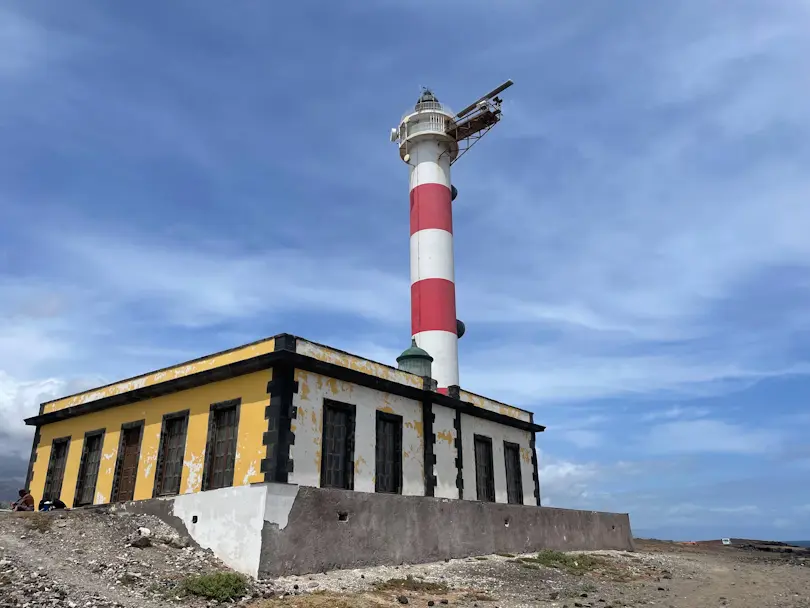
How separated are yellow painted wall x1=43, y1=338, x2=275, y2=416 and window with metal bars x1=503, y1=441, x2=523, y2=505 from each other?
10.1 meters

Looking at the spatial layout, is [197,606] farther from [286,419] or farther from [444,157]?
[444,157]

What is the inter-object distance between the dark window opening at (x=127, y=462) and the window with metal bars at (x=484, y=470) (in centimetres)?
991

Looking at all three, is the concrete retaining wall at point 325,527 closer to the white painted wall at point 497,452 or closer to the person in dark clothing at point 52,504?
the white painted wall at point 497,452

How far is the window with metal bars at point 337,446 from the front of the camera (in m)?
16.0

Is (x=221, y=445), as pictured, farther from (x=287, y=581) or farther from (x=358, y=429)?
(x=287, y=581)

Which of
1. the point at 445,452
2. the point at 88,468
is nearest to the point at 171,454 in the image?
the point at 88,468

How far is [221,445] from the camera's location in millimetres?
16219

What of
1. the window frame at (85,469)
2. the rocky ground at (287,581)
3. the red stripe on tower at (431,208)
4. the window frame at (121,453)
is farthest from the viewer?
the red stripe on tower at (431,208)

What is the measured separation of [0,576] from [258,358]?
6.68 m

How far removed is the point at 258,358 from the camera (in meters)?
15.6

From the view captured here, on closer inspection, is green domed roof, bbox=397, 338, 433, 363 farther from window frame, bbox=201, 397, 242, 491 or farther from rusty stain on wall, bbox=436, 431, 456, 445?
window frame, bbox=201, 397, 242, 491

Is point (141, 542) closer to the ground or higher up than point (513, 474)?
closer to the ground

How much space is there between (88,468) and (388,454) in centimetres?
943

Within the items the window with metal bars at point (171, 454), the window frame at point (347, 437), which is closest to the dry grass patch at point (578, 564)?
the window frame at point (347, 437)
